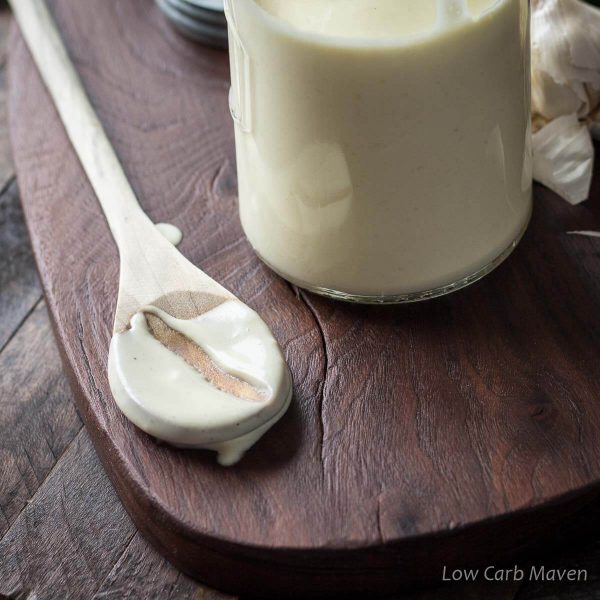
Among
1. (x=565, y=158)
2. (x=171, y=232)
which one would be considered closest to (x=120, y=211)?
(x=171, y=232)

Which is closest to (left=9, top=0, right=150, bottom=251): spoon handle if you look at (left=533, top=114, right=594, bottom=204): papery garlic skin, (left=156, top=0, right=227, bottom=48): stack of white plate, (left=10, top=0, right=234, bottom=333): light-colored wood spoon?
(left=10, top=0, right=234, bottom=333): light-colored wood spoon

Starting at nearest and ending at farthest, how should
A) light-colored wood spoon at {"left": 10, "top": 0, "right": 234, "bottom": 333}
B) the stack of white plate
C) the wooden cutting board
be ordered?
the wooden cutting board, light-colored wood spoon at {"left": 10, "top": 0, "right": 234, "bottom": 333}, the stack of white plate

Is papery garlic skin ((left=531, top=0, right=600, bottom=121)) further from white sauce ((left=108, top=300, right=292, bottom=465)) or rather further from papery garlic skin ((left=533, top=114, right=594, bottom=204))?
white sauce ((left=108, top=300, right=292, bottom=465))

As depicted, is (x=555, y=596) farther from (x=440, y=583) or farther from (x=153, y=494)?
(x=153, y=494)

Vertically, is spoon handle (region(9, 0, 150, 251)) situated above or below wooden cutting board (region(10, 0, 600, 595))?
above

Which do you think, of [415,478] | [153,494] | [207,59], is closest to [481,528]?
[415,478]

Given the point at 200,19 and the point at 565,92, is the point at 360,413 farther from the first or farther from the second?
the point at 200,19
